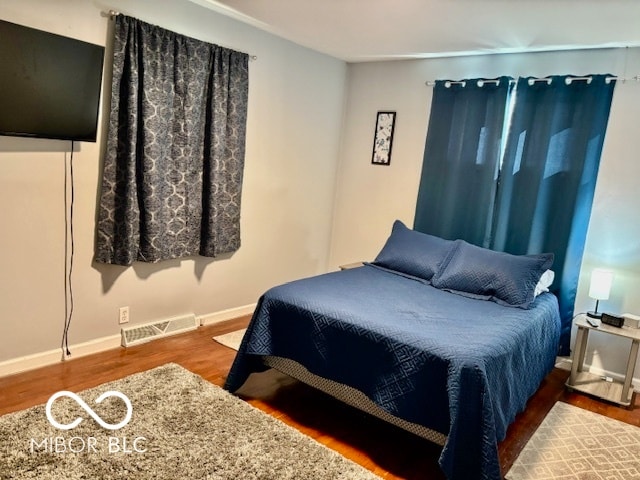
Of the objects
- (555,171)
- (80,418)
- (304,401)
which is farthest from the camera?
(555,171)

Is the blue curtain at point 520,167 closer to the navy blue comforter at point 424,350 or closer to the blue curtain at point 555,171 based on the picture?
the blue curtain at point 555,171

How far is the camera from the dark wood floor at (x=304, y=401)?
7.89 ft

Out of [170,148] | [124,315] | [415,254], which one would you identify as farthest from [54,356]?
[415,254]

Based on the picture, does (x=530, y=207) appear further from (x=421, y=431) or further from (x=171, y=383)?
(x=171, y=383)

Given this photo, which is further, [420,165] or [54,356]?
[420,165]

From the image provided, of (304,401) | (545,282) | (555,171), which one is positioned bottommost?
(304,401)

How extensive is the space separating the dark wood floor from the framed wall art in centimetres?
231

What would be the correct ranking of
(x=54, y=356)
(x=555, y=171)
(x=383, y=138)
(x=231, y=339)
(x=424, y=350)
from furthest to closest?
1. (x=383, y=138)
2. (x=231, y=339)
3. (x=555, y=171)
4. (x=54, y=356)
5. (x=424, y=350)

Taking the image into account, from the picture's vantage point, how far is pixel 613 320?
3.17 metres

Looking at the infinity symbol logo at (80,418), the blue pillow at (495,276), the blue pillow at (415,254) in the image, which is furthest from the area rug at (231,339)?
the blue pillow at (495,276)

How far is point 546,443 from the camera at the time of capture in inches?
102

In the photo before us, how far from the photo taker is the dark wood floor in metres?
2.40

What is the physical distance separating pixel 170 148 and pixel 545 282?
9.33 feet

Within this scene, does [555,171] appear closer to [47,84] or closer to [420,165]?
[420,165]
